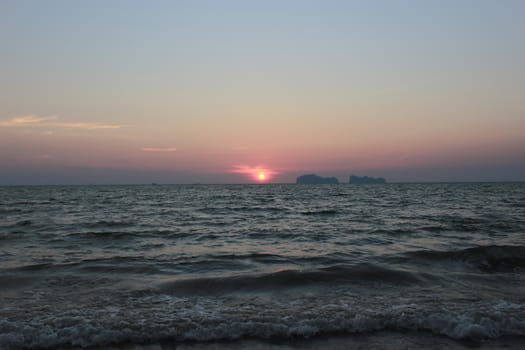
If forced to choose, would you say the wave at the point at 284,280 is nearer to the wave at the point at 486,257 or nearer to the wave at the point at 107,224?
the wave at the point at 486,257

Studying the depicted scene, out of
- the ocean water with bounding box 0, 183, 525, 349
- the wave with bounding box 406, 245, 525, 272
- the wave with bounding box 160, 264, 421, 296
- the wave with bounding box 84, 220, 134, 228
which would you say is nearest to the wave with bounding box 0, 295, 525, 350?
the ocean water with bounding box 0, 183, 525, 349

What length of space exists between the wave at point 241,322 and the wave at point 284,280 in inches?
52.4

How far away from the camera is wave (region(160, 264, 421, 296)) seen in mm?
8844

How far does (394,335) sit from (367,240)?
34.8ft

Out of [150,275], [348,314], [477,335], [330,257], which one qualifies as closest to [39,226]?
[150,275]

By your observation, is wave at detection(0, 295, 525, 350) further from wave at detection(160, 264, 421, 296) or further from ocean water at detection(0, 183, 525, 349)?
wave at detection(160, 264, 421, 296)

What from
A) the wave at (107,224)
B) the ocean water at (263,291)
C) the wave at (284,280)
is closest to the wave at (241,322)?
the ocean water at (263,291)

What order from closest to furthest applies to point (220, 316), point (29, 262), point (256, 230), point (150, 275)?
point (220, 316), point (150, 275), point (29, 262), point (256, 230)

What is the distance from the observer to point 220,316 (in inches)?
267

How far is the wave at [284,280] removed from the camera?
8.84 meters

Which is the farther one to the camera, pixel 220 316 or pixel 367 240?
pixel 367 240

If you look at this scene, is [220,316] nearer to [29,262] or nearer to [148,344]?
[148,344]

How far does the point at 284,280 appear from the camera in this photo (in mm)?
9500

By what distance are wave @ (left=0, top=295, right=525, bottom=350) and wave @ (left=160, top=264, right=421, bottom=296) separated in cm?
133
